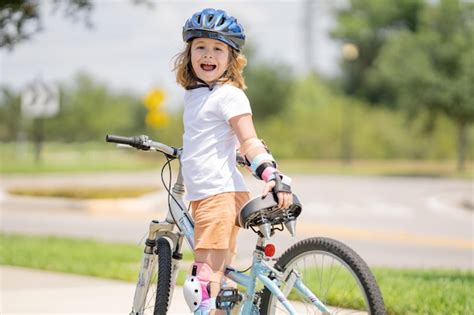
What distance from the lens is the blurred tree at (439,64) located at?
38438 mm

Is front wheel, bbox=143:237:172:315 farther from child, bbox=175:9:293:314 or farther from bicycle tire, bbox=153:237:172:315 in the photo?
child, bbox=175:9:293:314

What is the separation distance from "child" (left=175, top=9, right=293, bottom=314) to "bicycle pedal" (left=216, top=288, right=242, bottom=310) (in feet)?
0.26

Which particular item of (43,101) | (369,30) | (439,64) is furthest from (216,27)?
(369,30)

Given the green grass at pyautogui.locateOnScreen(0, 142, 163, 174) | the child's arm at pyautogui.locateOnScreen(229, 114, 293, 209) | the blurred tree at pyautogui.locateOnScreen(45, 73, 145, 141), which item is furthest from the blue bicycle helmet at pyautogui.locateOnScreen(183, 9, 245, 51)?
the blurred tree at pyautogui.locateOnScreen(45, 73, 145, 141)

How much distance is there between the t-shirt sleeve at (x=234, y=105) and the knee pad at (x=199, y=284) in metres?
0.71

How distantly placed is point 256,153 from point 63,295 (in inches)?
151

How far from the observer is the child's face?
160 inches

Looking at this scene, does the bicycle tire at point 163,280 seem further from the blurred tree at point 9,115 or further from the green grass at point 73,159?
the blurred tree at point 9,115

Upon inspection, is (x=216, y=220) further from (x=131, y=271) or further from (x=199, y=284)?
(x=131, y=271)

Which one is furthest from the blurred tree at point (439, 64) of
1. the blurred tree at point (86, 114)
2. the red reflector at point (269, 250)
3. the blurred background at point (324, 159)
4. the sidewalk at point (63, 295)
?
the red reflector at point (269, 250)

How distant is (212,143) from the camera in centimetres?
402

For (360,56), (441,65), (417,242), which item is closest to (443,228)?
(417,242)

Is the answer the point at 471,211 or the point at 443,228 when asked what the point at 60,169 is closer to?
the point at 471,211

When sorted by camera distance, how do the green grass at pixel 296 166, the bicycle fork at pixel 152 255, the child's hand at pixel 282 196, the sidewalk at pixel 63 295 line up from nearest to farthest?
the child's hand at pixel 282 196 < the bicycle fork at pixel 152 255 < the sidewalk at pixel 63 295 < the green grass at pixel 296 166
